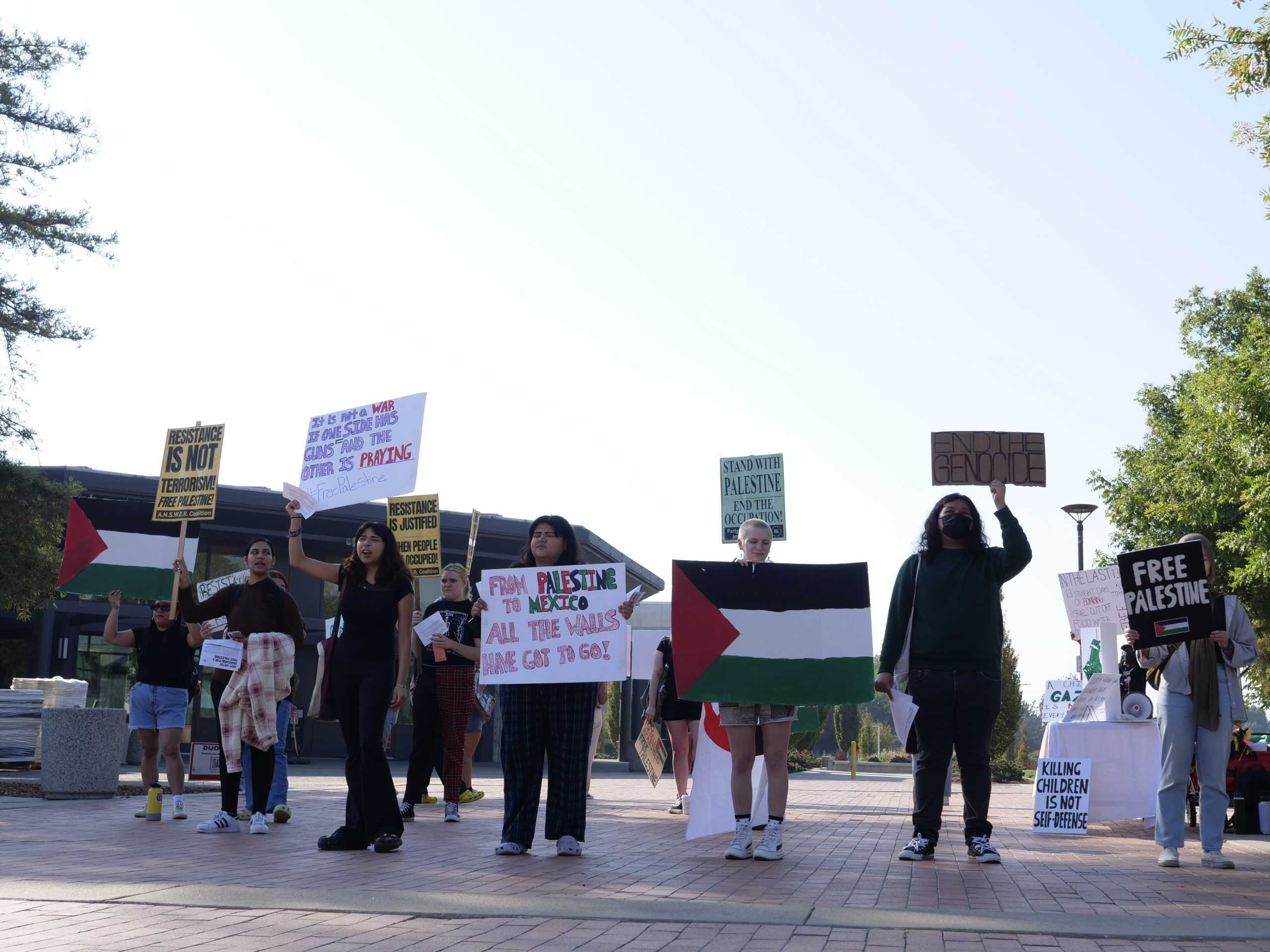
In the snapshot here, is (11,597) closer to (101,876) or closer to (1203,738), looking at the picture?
(101,876)

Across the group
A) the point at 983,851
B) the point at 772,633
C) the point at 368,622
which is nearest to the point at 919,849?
the point at 983,851

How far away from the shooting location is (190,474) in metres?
12.6

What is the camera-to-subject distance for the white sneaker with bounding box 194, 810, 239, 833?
916cm

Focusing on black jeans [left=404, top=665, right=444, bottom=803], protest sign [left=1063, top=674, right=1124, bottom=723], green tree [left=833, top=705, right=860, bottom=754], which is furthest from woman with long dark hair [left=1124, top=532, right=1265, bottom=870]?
green tree [left=833, top=705, right=860, bottom=754]

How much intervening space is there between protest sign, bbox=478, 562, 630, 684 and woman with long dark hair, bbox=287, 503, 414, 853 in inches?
20.8

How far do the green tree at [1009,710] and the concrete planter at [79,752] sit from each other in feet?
70.0

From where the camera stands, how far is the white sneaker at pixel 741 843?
7770mm

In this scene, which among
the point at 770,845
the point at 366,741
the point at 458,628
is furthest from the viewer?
the point at 458,628

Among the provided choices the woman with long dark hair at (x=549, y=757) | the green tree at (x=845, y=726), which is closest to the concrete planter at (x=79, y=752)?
the woman with long dark hair at (x=549, y=757)

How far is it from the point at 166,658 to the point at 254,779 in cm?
207

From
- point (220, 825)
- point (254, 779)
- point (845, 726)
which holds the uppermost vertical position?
point (845, 726)

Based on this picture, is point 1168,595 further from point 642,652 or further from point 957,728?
Answer: point 642,652

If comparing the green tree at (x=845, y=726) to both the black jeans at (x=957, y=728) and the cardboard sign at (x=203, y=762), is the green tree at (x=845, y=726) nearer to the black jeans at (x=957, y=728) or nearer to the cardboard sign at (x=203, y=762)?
the cardboard sign at (x=203, y=762)

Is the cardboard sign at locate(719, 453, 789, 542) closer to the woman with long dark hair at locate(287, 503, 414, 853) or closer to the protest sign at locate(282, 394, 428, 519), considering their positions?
the protest sign at locate(282, 394, 428, 519)
